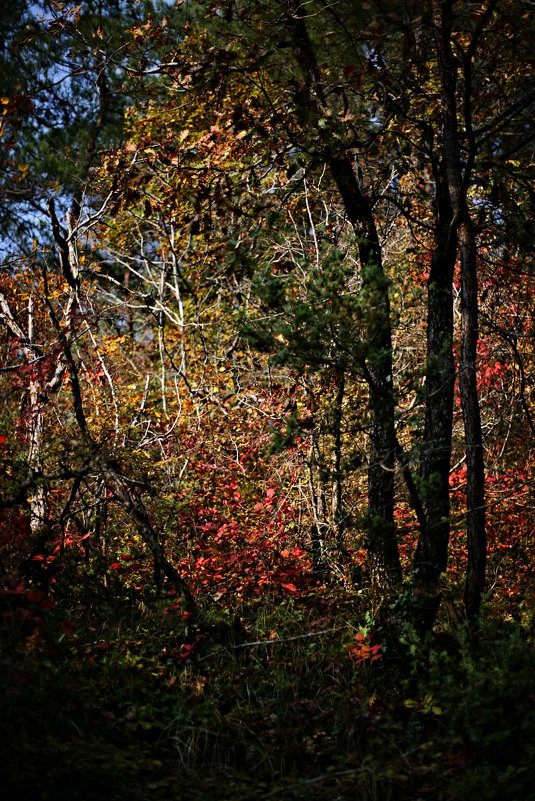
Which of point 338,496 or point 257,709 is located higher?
point 338,496

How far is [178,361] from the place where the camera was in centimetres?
1241

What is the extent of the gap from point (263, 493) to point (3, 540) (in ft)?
9.84

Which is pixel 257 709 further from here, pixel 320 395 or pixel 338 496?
pixel 320 395

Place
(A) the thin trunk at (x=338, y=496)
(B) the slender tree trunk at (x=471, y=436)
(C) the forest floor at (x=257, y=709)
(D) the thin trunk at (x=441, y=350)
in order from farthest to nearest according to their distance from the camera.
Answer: (A) the thin trunk at (x=338, y=496), (D) the thin trunk at (x=441, y=350), (B) the slender tree trunk at (x=471, y=436), (C) the forest floor at (x=257, y=709)

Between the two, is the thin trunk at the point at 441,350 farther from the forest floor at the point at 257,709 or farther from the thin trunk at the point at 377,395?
the forest floor at the point at 257,709

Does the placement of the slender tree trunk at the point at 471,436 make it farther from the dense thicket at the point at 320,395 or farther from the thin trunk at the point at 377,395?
the thin trunk at the point at 377,395

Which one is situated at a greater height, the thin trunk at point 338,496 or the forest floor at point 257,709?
the thin trunk at point 338,496

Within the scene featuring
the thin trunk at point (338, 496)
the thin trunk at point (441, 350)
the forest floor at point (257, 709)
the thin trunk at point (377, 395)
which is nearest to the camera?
the forest floor at point (257, 709)

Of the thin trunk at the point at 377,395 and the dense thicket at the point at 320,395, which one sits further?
the dense thicket at the point at 320,395

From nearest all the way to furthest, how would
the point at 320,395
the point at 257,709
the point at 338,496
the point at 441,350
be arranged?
the point at 257,709
the point at 441,350
the point at 338,496
the point at 320,395

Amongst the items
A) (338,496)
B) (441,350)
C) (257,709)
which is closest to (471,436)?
(441,350)

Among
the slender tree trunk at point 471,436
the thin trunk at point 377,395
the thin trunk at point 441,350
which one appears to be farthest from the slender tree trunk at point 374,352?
the slender tree trunk at point 471,436

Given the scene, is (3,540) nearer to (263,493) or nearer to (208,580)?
(208,580)

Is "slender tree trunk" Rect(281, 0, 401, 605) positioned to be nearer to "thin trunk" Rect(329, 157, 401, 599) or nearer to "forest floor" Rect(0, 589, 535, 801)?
"thin trunk" Rect(329, 157, 401, 599)
